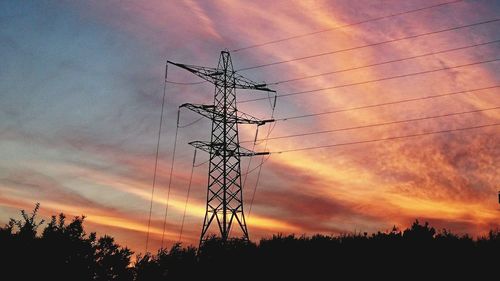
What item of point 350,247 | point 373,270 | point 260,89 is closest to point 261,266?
point 350,247

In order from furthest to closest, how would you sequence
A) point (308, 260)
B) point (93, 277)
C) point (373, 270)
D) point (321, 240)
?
point (93, 277)
point (321, 240)
point (308, 260)
point (373, 270)

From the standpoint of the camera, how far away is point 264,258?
29.5m

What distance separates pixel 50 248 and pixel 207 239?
10677 millimetres

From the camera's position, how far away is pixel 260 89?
42.4m

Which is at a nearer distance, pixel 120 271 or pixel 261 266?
pixel 261 266

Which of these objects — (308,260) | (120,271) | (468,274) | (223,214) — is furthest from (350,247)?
(120,271)

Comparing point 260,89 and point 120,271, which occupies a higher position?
point 260,89

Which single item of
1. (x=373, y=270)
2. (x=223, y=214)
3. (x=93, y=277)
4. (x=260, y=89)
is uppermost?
(x=260, y=89)

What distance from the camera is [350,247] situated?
91.1 ft

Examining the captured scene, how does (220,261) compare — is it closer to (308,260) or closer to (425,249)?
(308,260)

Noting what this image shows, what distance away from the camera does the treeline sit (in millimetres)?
23562

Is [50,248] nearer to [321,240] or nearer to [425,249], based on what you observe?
[321,240]

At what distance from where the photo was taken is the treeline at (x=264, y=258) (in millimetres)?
23562

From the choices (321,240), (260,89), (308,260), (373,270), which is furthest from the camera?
(260,89)
